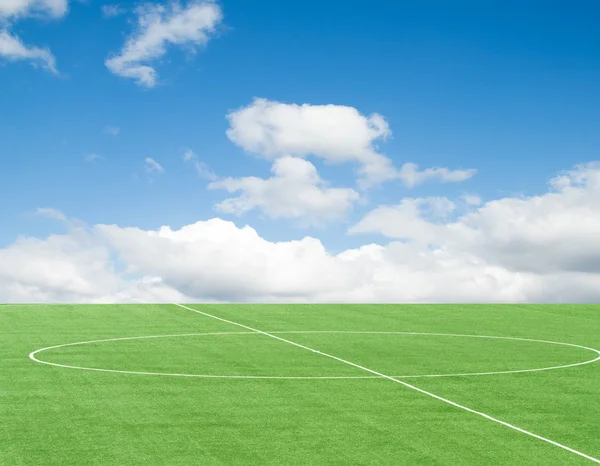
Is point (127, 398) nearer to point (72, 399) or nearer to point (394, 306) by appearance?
point (72, 399)

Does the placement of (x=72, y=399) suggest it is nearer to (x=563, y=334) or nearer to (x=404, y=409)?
(x=404, y=409)

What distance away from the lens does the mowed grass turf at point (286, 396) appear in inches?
413

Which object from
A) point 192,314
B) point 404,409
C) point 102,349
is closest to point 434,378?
point 404,409

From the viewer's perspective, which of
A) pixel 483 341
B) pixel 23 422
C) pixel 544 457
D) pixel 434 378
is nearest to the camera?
pixel 544 457

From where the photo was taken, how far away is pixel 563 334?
22672mm

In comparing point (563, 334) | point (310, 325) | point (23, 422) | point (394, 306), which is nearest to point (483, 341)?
point (563, 334)

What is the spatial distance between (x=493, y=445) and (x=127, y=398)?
18.3 feet

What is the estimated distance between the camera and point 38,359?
56.3 ft

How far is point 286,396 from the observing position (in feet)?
44.4

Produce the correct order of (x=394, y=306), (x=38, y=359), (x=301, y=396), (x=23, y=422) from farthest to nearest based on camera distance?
(x=394, y=306), (x=38, y=359), (x=301, y=396), (x=23, y=422)

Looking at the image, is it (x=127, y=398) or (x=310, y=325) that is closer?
(x=127, y=398)

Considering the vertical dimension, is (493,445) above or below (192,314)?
below

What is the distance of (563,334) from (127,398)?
13.3 meters

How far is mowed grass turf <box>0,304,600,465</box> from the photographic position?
1048 centimetres
